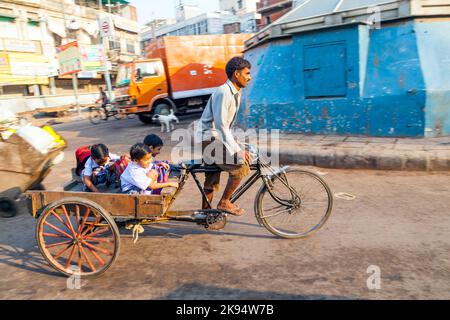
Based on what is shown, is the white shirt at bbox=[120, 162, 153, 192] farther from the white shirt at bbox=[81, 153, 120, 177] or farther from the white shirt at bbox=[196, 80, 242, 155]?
the white shirt at bbox=[196, 80, 242, 155]

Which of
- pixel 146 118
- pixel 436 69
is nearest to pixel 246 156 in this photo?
pixel 436 69

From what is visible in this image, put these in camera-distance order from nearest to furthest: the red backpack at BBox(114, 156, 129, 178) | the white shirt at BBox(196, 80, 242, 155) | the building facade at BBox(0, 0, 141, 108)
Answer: the white shirt at BBox(196, 80, 242, 155), the red backpack at BBox(114, 156, 129, 178), the building facade at BBox(0, 0, 141, 108)

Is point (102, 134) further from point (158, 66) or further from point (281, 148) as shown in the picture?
point (281, 148)

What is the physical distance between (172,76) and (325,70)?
7156 millimetres

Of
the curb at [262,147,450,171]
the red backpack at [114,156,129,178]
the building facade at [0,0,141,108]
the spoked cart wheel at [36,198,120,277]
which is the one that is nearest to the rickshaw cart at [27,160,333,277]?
the spoked cart wheel at [36,198,120,277]

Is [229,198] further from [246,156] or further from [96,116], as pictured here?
[96,116]

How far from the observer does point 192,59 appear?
1380cm

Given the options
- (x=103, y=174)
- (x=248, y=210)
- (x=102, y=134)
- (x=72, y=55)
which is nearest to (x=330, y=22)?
(x=248, y=210)

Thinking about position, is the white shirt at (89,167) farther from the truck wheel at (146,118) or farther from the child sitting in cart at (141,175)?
the truck wheel at (146,118)

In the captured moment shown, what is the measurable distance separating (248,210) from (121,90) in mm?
10690

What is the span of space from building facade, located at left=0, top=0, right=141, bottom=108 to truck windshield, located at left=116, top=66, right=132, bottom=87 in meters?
14.5

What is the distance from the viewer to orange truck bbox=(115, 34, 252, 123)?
13070mm
